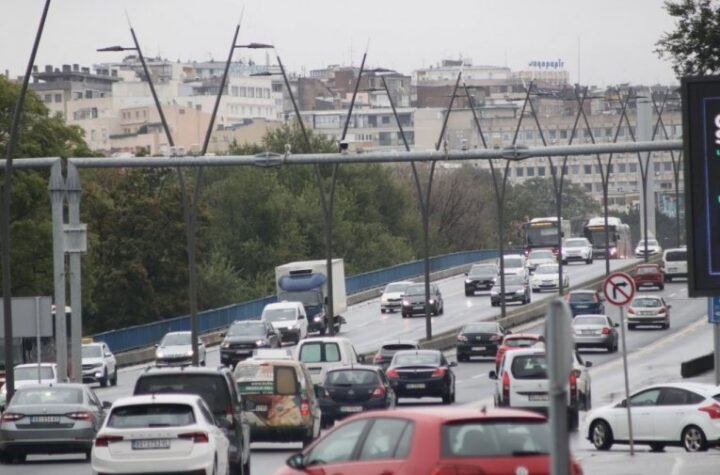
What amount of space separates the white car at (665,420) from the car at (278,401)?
505 cm

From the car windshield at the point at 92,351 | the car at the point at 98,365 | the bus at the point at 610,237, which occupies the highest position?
the bus at the point at 610,237

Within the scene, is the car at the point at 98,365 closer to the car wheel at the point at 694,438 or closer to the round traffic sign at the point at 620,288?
the car wheel at the point at 694,438

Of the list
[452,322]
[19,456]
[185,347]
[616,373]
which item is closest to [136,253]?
[452,322]

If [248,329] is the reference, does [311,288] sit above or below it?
above

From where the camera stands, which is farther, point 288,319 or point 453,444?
point 288,319

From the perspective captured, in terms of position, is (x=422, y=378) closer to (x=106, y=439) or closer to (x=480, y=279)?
(x=106, y=439)

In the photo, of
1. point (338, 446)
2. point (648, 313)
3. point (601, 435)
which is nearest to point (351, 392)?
point (601, 435)

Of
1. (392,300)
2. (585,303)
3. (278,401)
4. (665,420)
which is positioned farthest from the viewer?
(392,300)

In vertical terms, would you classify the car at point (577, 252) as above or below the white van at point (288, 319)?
above

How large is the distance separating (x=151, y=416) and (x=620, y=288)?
1090 centimetres

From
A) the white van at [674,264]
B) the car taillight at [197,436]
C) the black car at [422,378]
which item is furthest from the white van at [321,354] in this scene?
the white van at [674,264]

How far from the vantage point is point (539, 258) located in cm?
11925

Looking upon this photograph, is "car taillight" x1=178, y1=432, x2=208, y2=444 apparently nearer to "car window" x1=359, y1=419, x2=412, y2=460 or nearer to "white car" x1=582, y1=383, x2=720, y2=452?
"car window" x1=359, y1=419, x2=412, y2=460

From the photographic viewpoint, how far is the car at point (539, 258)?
117 meters
